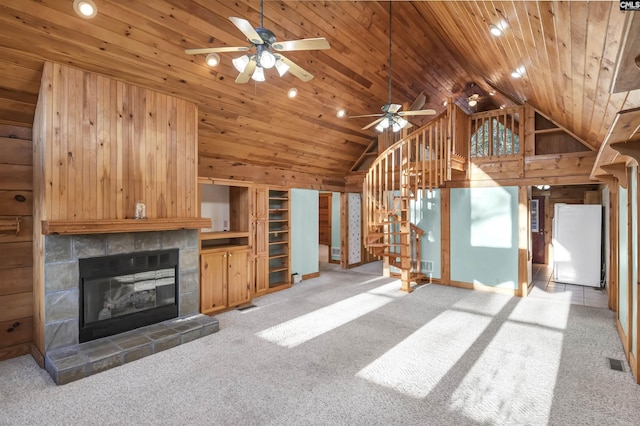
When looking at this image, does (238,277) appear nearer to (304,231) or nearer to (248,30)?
(304,231)

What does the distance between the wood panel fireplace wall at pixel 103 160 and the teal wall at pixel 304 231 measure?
114 inches

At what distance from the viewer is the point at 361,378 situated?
3.09m

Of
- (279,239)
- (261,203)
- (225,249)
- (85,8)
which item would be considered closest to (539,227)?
(279,239)

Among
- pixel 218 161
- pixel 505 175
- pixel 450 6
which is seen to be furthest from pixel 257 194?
pixel 505 175

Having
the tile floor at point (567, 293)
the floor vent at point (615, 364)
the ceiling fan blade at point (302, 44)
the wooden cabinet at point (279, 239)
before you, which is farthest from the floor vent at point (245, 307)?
the tile floor at point (567, 293)

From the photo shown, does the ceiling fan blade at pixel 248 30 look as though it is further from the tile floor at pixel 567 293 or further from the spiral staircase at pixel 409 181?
the tile floor at pixel 567 293

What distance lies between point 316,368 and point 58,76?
3903mm

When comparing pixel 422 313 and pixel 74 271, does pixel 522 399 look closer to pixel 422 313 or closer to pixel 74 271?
pixel 422 313

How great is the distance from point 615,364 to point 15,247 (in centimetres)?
635

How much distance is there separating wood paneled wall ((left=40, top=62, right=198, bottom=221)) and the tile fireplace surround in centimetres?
30

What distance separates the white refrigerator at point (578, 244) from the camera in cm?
662

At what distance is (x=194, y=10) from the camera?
3508 millimetres

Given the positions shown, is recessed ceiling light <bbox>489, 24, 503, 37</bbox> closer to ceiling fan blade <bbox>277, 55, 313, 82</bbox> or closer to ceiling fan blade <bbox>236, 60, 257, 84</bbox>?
ceiling fan blade <bbox>277, 55, 313, 82</bbox>

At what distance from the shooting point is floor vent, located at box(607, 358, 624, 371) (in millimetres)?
3266
